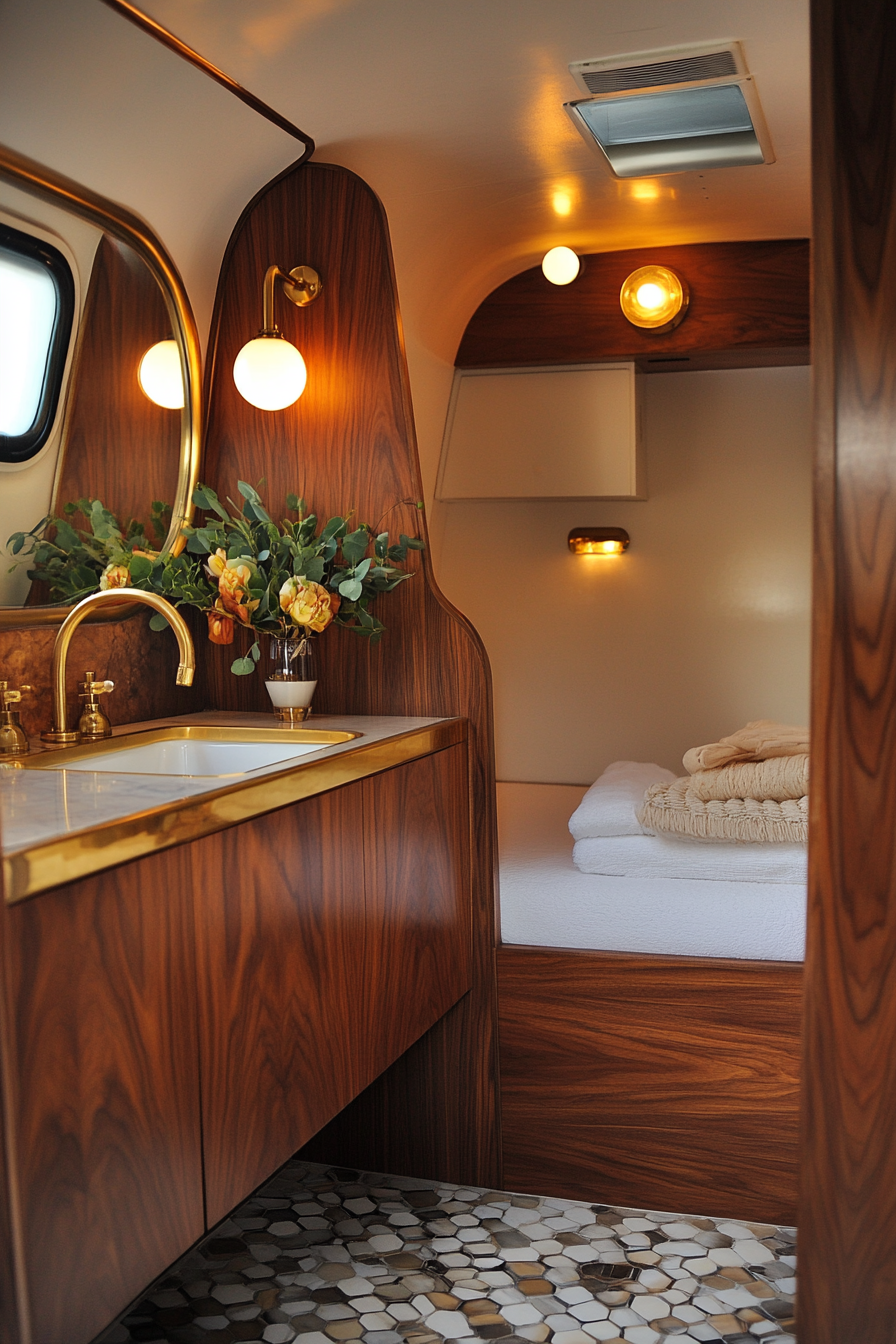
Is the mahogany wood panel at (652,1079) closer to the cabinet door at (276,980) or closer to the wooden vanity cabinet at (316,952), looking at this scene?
the wooden vanity cabinet at (316,952)

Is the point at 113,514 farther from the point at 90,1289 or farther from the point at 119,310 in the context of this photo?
the point at 90,1289

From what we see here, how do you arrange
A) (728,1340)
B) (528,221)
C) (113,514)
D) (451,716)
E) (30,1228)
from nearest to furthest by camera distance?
(30,1228), (728,1340), (113,514), (451,716), (528,221)

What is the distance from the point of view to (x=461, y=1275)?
1.87 metres

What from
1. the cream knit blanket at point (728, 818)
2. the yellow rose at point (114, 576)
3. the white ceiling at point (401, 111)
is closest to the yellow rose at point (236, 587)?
the yellow rose at point (114, 576)

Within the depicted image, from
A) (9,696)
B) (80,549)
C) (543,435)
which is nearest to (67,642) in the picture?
(9,696)

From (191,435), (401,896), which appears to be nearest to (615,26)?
(191,435)

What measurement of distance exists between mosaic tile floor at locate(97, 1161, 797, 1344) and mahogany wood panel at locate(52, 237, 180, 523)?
1.31 metres

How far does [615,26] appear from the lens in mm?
→ 1800

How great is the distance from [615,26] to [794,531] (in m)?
1.62

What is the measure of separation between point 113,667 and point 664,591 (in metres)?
1.70

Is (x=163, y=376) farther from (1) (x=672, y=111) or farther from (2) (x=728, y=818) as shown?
(2) (x=728, y=818)

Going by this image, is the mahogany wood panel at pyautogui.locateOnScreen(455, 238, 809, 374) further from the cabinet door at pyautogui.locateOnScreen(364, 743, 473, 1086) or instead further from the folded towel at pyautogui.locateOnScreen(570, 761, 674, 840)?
the cabinet door at pyautogui.locateOnScreen(364, 743, 473, 1086)

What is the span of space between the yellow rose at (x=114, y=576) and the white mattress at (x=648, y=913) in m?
0.91

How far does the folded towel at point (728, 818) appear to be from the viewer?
6.89 feet
